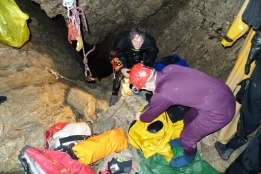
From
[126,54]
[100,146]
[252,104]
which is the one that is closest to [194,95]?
[252,104]

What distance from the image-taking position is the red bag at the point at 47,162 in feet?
9.57

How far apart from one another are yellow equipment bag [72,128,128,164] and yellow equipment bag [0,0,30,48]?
217 cm

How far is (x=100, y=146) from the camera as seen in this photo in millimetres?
3354

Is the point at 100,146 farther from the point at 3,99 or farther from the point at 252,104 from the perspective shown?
the point at 252,104

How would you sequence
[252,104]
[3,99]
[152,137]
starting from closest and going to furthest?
[252,104] → [152,137] → [3,99]

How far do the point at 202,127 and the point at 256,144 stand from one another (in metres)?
0.66

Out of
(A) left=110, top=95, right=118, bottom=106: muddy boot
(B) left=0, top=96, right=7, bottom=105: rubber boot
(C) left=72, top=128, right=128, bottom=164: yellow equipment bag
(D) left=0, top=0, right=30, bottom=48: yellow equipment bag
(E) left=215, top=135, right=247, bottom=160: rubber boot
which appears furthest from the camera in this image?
(A) left=110, top=95, right=118, bottom=106: muddy boot

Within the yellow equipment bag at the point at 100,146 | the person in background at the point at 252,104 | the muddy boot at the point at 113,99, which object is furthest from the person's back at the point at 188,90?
the muddy boot at the point at 113,99

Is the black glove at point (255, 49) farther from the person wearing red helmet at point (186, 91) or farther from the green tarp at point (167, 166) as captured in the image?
the green tarp at point (167, 166)

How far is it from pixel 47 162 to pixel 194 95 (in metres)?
1.87

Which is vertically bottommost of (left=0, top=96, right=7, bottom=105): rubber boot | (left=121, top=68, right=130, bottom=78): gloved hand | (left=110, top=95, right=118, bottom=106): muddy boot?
(left=110, top=95, right=118, bottom=106): muddy boot

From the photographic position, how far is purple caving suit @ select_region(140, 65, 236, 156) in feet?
9.43

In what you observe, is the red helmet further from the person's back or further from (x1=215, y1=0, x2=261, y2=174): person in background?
(x1=215, y1=0, x2=261, y2=174): person in background

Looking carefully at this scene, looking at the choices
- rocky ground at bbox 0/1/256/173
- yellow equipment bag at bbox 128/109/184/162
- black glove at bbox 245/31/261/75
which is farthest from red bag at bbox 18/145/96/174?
black glove at bbox 245/31/261/75
